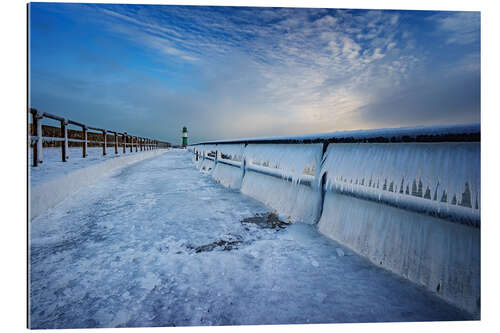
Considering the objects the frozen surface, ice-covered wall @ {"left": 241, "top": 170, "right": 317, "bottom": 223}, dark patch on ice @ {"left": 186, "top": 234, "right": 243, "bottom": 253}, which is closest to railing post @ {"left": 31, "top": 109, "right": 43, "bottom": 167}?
the frozen surface

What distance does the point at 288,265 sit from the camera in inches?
42.6

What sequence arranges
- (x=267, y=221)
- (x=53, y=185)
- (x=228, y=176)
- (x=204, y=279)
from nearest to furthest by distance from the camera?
(x=204, y=279) → (x=267, y=221) → (x=53, y=185) → (x=228, y=176)

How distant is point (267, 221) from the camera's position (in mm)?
1733

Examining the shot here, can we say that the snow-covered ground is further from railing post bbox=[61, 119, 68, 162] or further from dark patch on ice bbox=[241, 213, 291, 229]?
railing post bbox=[61, 119, 68, 162]

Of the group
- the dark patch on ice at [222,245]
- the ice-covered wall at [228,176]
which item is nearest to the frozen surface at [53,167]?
the dark patch on ice at [222,245]

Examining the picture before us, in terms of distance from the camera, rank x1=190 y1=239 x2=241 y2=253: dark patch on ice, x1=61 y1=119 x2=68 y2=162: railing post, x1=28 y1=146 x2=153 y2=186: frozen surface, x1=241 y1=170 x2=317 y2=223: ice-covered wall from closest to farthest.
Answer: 1. x1=190 y1=239 x2=241 y2=253: dark patch on ice
2. x1=241 y1=170 x2=317 y2=223: ice-covered wall
3. x1=28 y1=146 x2=153 y2=186: frozen surface
4. x1=61 y1=119 x2=68 y2=162: railing post

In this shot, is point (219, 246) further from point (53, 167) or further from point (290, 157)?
point (53, 167)

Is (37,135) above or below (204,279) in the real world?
above

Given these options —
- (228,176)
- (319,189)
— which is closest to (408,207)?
(319,189)

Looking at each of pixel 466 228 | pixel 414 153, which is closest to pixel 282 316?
pixel 466 228

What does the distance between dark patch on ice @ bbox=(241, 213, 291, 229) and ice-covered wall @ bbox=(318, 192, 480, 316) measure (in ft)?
1.37

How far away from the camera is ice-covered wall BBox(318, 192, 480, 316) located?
2.78 ft

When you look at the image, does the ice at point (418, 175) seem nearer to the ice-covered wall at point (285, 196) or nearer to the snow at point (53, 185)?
the ice-covered wall at point (285, 196)

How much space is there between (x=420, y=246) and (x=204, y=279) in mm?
937
